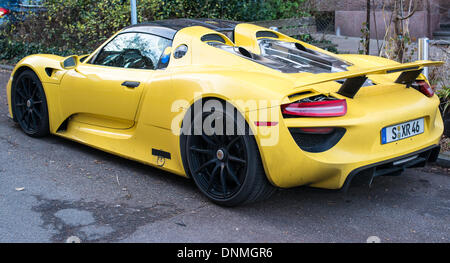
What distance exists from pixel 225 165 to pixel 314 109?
2.59ft

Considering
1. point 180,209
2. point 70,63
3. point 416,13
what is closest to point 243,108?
point 180,209

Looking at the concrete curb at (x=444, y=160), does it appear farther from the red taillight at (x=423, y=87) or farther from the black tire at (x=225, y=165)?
the black tire at (x=225, y=165)

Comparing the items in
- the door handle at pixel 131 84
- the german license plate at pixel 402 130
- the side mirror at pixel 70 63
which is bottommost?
the german license plate at pixel 402 130

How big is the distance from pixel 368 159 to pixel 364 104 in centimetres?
39

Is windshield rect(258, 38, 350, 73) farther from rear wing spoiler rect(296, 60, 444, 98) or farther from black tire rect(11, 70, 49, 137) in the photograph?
black tire rect(11, 70, 49, 137)

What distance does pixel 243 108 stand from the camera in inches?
142

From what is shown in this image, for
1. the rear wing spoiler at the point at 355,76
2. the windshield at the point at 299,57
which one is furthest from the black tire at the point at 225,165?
the windshield at the point at 299,57

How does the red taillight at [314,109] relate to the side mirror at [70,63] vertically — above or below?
below

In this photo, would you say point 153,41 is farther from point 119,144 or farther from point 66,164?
point 66,164

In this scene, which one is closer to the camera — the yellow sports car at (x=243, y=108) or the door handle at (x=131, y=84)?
the yellow sports car at (x=243, y=108)

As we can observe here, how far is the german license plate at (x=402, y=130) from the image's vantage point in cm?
364

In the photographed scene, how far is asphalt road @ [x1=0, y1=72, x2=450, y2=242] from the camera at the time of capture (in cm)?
351

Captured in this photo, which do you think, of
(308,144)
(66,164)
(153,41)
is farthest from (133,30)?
(308,144)

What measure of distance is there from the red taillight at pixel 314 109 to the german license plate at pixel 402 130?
0.37 meters
